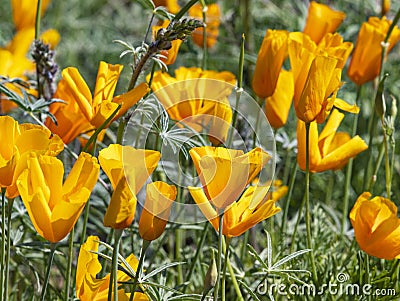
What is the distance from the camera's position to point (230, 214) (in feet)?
2.61

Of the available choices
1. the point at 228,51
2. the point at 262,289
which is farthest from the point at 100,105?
the point at 228,51

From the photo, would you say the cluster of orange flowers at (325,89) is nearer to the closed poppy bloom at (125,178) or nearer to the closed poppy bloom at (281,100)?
the closed poppy bloom at (281,100)

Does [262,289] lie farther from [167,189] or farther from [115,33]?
[115,33]

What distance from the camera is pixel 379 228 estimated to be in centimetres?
91

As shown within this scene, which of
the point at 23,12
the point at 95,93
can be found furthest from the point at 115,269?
the point at 23,12

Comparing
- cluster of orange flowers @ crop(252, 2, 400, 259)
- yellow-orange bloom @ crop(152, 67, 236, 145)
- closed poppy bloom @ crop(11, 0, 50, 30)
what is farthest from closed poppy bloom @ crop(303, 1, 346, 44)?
closed poppy bloom @ crop(11, 0, 50, 30)

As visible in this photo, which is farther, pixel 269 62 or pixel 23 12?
pixel 23 12

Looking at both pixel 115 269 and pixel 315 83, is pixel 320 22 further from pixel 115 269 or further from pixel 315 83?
pixel 115 269

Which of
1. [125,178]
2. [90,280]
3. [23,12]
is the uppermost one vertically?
[23,12]

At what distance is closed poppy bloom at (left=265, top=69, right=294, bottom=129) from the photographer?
1143 millimetres

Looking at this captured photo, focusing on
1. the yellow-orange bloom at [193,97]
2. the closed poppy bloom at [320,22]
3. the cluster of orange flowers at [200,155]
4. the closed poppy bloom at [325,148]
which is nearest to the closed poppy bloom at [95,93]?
the cluster of orange flowers at [200,155]

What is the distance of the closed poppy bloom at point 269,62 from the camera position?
102 centimetres

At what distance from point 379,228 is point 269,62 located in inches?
10.4

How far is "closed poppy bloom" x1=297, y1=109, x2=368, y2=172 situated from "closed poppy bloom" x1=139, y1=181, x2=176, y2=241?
311mm
